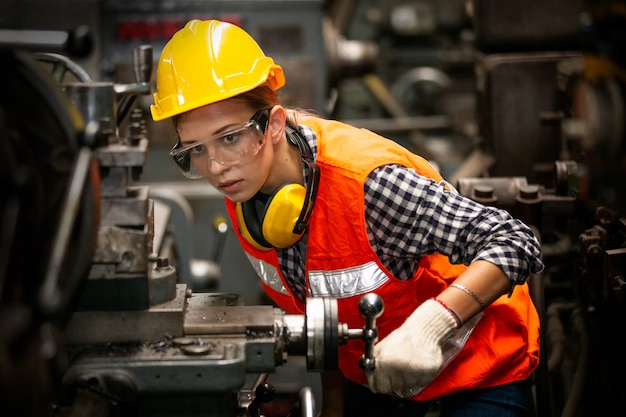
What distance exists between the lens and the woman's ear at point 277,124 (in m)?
1.85

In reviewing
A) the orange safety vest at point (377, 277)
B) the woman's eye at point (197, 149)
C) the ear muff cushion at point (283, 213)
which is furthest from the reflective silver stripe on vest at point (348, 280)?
the woman's eye at point (197, 149)

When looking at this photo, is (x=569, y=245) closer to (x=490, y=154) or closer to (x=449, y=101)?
(x=490, y=154)

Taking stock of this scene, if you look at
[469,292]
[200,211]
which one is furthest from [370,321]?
[200,211]

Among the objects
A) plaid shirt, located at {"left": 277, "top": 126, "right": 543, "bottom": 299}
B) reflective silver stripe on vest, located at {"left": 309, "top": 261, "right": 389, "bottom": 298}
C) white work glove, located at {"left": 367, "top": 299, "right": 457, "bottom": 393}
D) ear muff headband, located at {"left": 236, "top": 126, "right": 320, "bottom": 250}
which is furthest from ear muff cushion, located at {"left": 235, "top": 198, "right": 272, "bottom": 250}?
white work glove, located at {"left": 367, "top": 299, "right": 457, "bottom": 393}

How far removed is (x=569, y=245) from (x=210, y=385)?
153 cm

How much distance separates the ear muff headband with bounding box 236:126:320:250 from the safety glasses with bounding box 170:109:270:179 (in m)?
0.11

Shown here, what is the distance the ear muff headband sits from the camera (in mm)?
1821

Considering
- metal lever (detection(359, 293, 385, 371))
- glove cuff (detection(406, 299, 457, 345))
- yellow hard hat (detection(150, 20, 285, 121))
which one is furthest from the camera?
yellow hard hat (detection(150, 20, 285, 121))

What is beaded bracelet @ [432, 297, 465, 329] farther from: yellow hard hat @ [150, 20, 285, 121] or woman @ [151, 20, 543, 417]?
yellow hard hat @ [150, 20, 285, 121]

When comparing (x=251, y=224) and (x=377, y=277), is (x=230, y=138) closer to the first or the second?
(x=251, y=224)

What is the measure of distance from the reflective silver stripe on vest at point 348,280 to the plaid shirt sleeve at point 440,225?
71 mm

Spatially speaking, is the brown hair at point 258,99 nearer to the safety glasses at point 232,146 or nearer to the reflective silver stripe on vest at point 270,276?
the safety glasses at point 232,146

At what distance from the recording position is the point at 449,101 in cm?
611

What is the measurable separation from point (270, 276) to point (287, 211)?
25 centimetres
